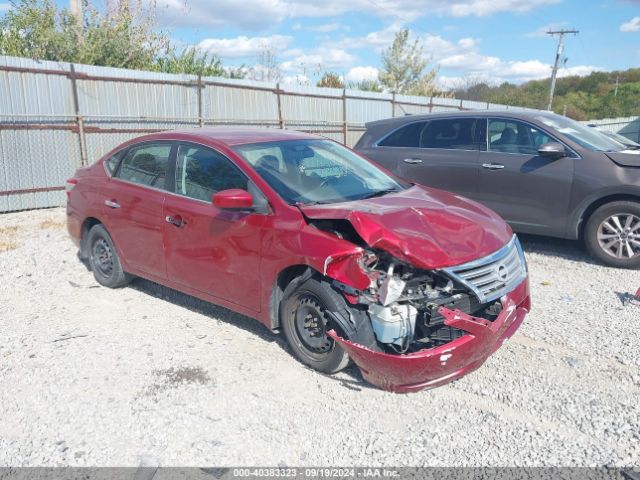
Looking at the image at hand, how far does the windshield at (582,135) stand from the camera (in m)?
6.43

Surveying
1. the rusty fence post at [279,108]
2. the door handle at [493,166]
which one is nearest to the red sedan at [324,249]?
the door handle at [493,166]

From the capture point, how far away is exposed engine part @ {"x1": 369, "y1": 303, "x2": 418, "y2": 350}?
3258 mm

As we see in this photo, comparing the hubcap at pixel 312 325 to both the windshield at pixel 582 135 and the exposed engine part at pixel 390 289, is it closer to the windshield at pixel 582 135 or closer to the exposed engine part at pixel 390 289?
the exposed engine part at pixel 390 289

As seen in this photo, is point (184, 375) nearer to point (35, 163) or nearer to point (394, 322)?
point (394, 322)

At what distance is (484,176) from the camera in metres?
6.92

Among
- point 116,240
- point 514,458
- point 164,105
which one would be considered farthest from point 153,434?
point 164,105

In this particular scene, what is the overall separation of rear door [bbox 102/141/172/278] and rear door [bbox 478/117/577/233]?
163 inches

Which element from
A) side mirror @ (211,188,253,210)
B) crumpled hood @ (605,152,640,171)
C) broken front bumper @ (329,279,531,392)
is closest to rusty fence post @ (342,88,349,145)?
crumpled hood @ (605,152,640,171)

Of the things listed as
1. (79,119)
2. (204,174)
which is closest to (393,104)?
(79,119)

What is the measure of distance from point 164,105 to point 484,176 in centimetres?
780

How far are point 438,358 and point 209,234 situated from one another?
2060mm

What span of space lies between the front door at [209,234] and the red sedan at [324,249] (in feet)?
0.04

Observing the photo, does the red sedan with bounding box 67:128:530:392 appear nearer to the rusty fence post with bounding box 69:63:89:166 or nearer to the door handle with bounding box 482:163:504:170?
the door handle with bounding box 482:163:504:170

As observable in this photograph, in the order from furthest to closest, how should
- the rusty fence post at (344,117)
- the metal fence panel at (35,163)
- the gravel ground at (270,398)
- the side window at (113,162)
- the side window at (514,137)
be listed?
the rusty fence post at (344,117), the metal fence panel at (35,163), the side window at (514,137), the side window at (113,162), the gravel ground at (270,398)
